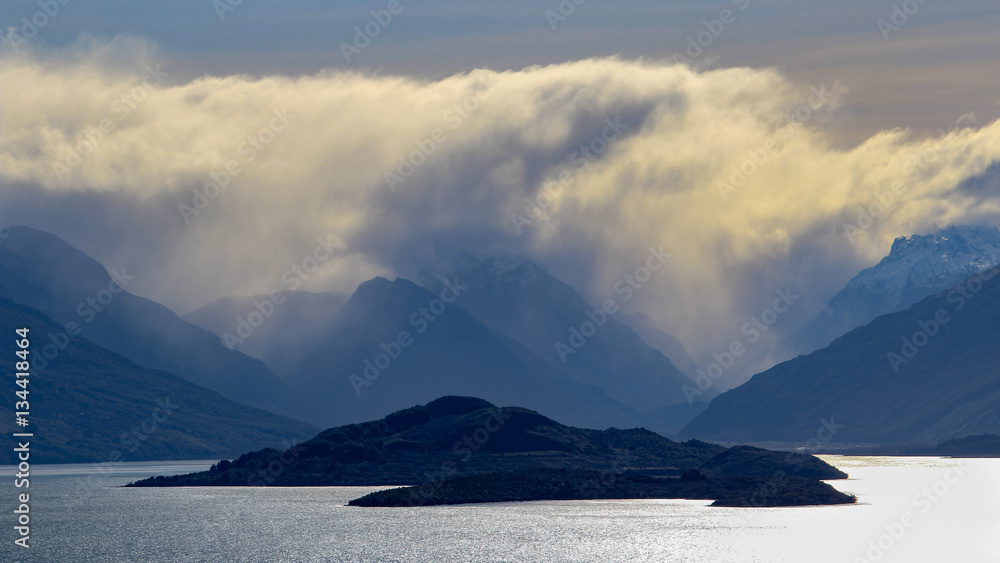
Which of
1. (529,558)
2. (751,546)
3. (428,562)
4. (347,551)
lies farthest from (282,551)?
(751,546)

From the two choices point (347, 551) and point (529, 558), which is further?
point (347, 551)

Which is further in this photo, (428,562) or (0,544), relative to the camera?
(0,544)

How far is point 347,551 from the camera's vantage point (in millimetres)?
186375

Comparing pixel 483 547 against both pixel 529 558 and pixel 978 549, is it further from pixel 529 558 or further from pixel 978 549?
pixel 978 549

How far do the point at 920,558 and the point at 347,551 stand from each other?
91.8 m

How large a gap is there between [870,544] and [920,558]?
15.2 metres

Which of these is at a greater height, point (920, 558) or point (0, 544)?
point (0, 544)

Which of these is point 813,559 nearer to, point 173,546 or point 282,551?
point 282,551

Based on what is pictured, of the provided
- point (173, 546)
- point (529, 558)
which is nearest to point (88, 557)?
point (173, 546)

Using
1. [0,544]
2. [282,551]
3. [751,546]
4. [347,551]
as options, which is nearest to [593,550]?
[751,546]

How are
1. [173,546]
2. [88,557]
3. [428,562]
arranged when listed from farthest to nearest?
[173,546], [88,557], [428,562]

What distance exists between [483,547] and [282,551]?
3380 cm

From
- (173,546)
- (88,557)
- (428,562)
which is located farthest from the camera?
(173,546)

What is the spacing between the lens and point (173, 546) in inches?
7781
